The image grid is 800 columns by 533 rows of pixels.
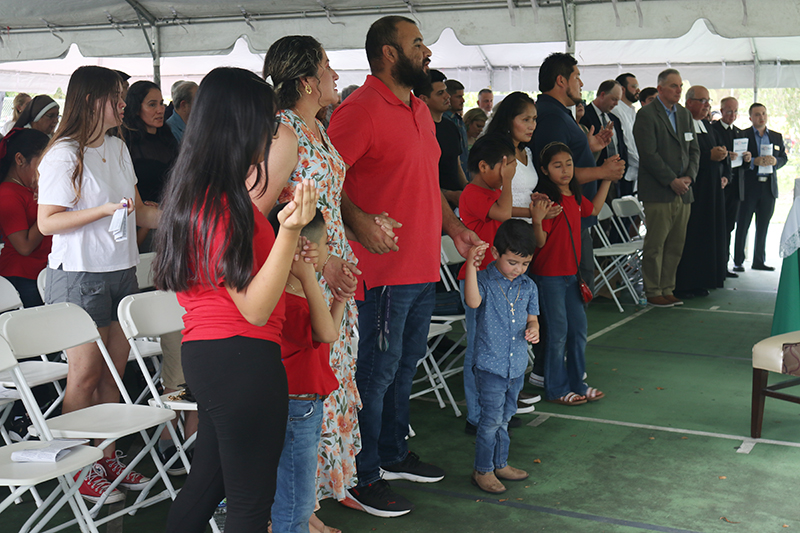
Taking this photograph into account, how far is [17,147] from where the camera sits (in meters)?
4.11

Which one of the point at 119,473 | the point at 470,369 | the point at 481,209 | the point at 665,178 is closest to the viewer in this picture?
the point at 119,473

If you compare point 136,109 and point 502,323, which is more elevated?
point 136,109

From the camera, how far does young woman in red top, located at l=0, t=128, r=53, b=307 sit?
400 cm

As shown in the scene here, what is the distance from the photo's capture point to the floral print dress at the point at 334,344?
2.35 m

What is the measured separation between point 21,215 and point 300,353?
2708mm

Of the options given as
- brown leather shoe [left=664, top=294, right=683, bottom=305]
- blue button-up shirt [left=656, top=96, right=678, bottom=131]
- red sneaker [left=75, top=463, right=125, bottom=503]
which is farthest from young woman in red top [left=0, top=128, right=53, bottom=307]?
brown leather shoe [left=664, top=294, right=683, bottom=305]

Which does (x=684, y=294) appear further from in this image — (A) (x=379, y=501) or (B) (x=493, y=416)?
(A) (x=379, y=501)

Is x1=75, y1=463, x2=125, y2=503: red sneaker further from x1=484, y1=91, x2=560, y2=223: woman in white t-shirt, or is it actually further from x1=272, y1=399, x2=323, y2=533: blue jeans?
x1=484, y1=91, x2=560, y2=223: woman in white t-shirt

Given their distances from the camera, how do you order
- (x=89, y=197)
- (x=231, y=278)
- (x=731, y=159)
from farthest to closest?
(x=731, y=159)
(x=89, y=197)
(x=231, y=278)

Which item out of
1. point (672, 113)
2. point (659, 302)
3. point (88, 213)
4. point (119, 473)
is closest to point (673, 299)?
point (659, 302)

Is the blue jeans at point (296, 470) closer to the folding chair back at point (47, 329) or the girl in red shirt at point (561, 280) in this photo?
the folding chair back at point (47, 329)

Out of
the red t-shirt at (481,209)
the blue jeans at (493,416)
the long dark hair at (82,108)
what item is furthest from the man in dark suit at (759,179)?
the long dark hair at (82,108)

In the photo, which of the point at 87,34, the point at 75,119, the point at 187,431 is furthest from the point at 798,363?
the point at 87,34

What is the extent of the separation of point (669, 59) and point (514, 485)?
9108mm
